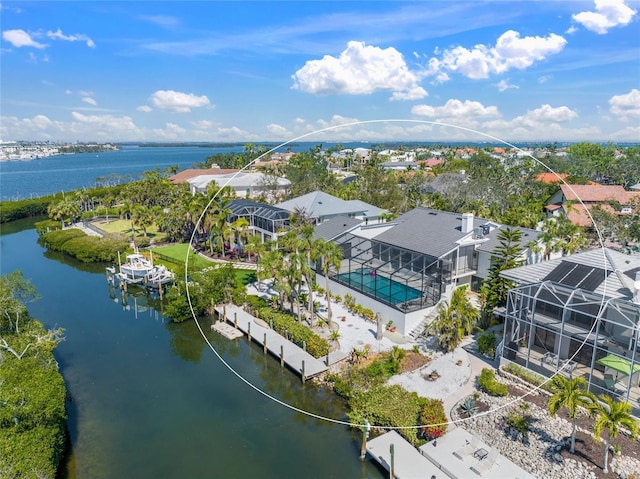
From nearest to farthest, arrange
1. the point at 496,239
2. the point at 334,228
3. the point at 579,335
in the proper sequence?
1. the point at 579,335
2. the point at 496,239
3. the point at 334,228

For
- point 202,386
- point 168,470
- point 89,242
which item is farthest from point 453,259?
point 89,242

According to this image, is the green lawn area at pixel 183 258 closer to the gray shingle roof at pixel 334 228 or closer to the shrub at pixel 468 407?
the gray shingle roof at pixel 334 228

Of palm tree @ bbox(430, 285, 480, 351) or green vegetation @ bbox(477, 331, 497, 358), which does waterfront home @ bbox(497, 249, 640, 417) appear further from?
palm tree @ bbox(430, 285, 480, 351)

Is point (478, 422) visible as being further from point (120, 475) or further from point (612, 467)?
point (120, 475)

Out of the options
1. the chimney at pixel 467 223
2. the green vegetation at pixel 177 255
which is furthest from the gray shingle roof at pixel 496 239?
the green vegetation at pixel 177 255

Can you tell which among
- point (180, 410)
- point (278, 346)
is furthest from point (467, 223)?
point (180, 410)

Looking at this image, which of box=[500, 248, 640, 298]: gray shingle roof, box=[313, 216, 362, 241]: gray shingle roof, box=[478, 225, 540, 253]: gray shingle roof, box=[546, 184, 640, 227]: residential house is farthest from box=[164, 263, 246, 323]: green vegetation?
box=[546, 184, 640, 227]: residential house

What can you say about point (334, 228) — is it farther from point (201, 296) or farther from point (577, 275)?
point (577, 275)
